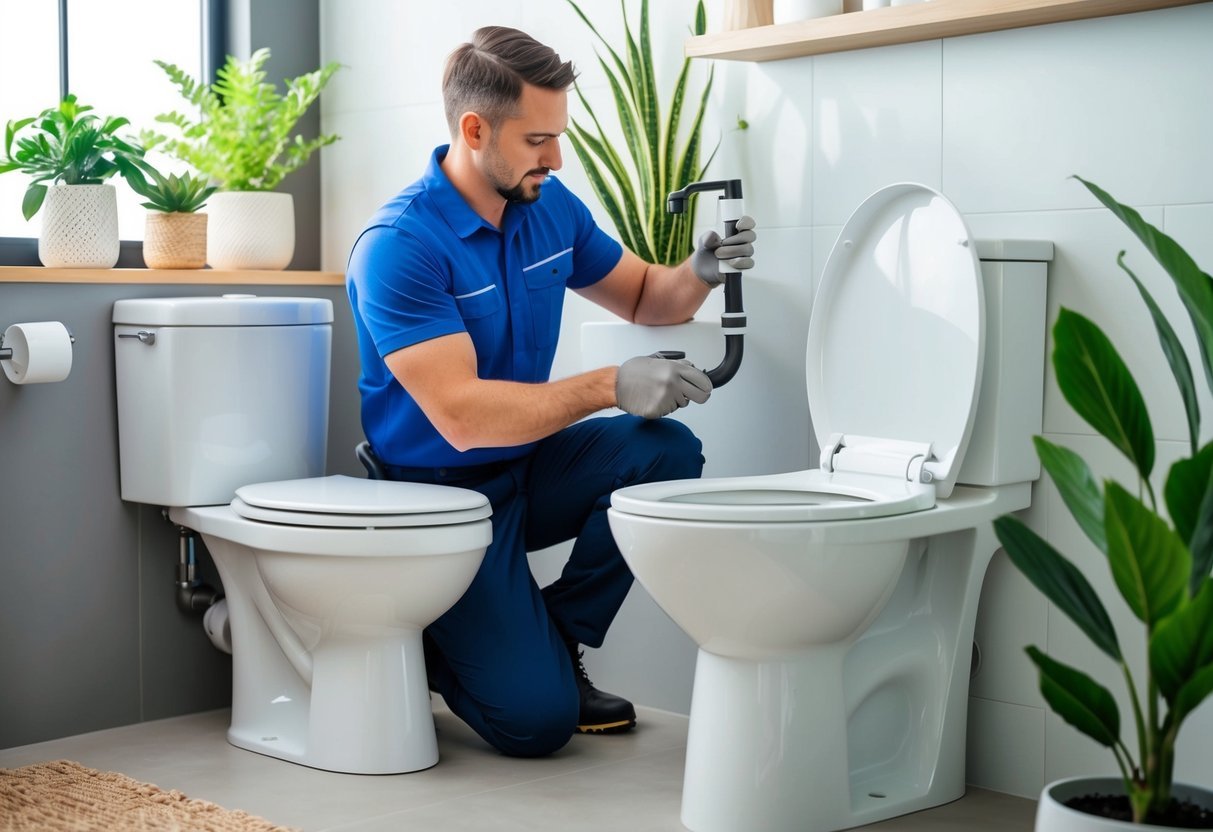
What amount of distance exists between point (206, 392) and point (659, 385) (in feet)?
2.75

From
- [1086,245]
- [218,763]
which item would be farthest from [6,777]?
[1086,245]

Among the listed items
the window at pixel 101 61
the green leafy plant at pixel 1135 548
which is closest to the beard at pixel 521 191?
the window at pixel 101 61

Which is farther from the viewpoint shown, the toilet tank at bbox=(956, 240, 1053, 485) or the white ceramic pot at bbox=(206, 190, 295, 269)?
the white ceramic pot at bbox=(206, 190, 295, 269)

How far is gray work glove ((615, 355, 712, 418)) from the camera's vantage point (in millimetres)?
2088

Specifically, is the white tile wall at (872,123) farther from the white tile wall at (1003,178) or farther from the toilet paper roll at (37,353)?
the toilet paper roll at (37,353)

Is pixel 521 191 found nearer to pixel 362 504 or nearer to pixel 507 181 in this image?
pixel 507 181

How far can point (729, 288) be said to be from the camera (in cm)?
220

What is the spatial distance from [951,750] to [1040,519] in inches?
14.0

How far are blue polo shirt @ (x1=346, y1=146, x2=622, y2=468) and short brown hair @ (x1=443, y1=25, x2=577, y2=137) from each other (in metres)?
0.14

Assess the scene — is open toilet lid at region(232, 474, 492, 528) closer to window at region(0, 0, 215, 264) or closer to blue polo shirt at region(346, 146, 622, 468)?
blue polo shirt at region(346, 146, 622, 468)

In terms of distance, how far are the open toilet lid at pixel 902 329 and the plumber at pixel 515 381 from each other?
0.18m

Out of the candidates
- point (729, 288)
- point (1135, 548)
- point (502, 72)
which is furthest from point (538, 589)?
point (1135, 548)

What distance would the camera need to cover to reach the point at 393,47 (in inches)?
117

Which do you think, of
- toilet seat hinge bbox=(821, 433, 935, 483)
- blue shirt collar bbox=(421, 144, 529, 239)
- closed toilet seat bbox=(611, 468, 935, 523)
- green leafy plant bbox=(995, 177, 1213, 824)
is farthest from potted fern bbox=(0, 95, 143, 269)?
green leafy plant bbox=(995, 177, 1213, 824)
